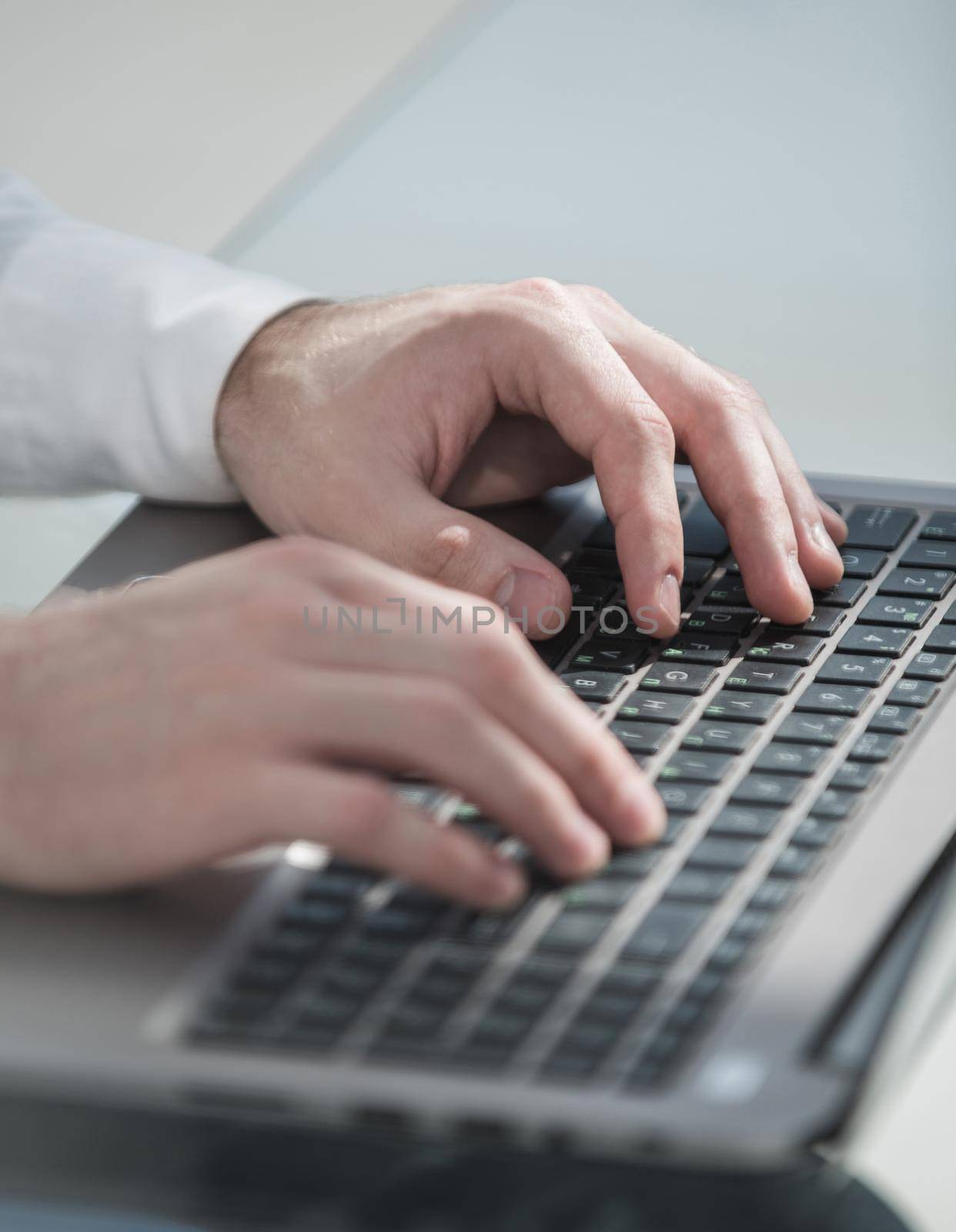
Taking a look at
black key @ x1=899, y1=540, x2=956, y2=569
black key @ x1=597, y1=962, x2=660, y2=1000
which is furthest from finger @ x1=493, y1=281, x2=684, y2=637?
black key @ x1=597, y1=962, x2=660, y2=1000

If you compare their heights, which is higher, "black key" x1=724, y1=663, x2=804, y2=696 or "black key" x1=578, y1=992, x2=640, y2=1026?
"black key" x1=578, y1=992, x2=640, y2=1026

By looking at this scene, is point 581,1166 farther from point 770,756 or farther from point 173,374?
point 173,374

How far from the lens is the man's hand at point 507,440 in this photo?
575mm

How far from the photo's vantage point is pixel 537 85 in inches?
46.1

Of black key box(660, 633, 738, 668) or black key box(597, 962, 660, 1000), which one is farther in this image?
black key box(660, 633, 738, 668)

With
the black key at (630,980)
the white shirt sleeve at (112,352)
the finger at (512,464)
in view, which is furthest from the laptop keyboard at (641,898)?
the white shirt sleeve at (112,352)

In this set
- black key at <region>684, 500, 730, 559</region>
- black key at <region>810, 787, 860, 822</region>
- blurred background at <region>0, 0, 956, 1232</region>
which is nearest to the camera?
black key at <region>810, 787, 860, 822</region>

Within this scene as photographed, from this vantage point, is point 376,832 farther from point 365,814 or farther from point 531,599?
point 531,599

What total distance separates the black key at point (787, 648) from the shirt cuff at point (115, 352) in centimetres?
28

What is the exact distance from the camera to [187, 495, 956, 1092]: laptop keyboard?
13.7 inches

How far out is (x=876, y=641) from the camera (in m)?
0.54

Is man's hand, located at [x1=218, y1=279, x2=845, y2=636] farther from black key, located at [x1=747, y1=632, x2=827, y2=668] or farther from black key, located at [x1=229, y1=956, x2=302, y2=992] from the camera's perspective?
black key, located at [x1=229, y1=956, x2=302, y2=992]

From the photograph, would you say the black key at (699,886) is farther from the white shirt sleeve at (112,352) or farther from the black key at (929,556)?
the white shirt sleeve at (112,352)

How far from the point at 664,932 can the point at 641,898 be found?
17 millimetres
